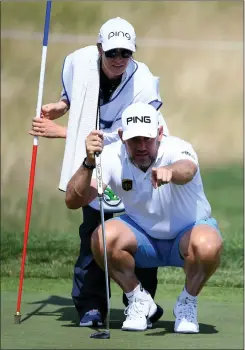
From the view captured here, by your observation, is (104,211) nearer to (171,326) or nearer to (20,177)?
(171,326)

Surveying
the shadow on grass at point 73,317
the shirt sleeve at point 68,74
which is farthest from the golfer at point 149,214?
the shirt sleeve at point 68,74

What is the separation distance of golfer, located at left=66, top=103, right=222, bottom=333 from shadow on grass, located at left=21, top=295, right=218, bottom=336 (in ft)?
0.34

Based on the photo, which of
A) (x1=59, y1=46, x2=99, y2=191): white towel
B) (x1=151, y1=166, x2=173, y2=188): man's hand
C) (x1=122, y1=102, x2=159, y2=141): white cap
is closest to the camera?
(x1=151, y1=166, x2=173, y2=188): man's hand

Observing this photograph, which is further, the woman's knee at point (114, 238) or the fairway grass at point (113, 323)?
the woman's knee at point (114, 238)

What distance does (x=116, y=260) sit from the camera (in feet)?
20.3

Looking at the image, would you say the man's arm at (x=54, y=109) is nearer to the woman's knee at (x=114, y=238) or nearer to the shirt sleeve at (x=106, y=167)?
the shirt sleeve at (x=106, y=167)

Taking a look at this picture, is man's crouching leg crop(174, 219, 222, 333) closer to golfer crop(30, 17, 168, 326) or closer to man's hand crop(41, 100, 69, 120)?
golfer crop(30, 17, 168, 326)

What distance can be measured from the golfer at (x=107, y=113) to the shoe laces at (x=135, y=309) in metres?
0.30

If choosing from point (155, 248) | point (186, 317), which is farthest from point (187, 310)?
point (155, 248)

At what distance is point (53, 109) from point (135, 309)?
1206 millimetres

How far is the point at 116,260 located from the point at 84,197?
34 cm

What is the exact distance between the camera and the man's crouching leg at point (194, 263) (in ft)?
19.8

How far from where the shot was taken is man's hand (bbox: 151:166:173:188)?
5719 millimetres

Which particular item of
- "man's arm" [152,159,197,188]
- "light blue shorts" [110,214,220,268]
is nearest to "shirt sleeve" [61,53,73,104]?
"light blue shorts" [110,214,220,268]
